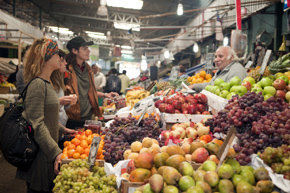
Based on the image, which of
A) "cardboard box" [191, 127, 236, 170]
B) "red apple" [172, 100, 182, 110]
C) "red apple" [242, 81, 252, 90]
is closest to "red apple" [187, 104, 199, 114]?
"red apple" [172, 100, 182, 110]

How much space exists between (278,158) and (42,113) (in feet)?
6.27

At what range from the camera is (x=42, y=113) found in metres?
2.13

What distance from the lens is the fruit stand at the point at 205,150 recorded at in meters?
1.39

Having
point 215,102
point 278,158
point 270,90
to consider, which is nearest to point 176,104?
point 215,102

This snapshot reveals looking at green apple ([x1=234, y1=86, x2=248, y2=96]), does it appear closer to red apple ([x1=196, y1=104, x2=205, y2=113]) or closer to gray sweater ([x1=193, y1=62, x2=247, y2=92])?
red apple ([x1=196, y1=104, x2=205, y2=113])

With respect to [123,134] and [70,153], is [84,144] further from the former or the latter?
[123,134]

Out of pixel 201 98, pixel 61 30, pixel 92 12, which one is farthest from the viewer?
pixel 61 30

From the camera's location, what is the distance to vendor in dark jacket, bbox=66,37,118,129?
3.52 meters

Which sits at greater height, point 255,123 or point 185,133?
point 255,123

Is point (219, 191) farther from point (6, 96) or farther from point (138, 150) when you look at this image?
point (6, 96)

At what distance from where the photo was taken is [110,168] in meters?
1.98

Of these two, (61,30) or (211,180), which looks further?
(61,30)

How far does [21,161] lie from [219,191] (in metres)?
1.71

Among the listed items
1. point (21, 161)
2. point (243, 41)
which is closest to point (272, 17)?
point (243, 41)
